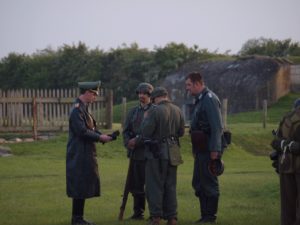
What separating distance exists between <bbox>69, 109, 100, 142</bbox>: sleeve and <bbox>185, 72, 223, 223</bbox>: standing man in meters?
1.41

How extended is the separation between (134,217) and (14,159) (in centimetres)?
1082

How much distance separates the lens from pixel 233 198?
12.7 m

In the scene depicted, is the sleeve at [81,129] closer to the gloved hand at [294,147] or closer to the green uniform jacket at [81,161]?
the green uniform jacket at [81,161]

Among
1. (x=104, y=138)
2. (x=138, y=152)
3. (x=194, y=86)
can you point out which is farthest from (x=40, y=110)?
(x=194, y=86)

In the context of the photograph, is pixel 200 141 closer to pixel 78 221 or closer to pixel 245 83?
pixel 78 221

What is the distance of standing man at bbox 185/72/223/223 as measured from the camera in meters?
9.70

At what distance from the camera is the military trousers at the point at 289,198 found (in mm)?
8477

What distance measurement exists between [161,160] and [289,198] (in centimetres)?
193

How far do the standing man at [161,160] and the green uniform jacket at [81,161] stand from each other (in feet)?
2.51

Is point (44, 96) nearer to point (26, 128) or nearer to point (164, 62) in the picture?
point (26, 128)

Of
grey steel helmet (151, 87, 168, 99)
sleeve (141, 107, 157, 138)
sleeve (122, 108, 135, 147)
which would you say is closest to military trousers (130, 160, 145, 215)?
Result: sleeve (122, 108, 135, 147)

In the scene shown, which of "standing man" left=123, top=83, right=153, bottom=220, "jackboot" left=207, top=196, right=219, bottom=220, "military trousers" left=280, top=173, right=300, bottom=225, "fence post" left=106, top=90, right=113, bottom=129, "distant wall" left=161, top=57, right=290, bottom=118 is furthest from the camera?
"distant wall" left=161, top=57, right=290, bottom=118

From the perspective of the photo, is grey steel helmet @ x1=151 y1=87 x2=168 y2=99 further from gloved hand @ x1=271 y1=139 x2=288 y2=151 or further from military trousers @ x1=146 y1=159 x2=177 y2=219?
gloved hand @ x1=271 y1=139 x2=288 y2=151

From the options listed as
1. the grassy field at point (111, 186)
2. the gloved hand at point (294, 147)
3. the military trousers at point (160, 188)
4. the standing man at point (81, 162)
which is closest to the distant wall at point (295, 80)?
the grassy field at point (111, 186)
